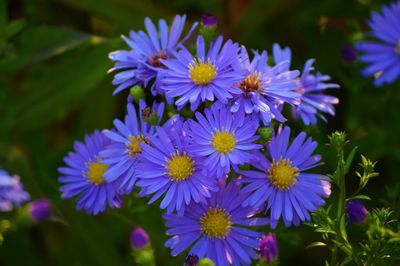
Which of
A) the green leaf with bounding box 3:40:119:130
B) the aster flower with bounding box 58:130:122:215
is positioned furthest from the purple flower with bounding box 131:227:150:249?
the green leaf with bounding box 3:40:119:130

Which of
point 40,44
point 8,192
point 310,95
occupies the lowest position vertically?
point 8,192

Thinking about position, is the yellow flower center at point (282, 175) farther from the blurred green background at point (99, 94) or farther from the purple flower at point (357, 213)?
the blurred green background at point (99, 94)

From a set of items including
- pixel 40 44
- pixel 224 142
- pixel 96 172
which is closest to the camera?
pixel 224 142

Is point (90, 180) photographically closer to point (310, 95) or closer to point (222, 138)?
point (222, 138)

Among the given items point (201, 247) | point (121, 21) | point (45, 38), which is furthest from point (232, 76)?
point (121, 21)


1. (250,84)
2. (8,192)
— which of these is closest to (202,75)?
(250,84)

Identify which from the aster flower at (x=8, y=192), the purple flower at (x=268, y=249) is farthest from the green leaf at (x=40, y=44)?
the purple flower at (x=268, y=249)
